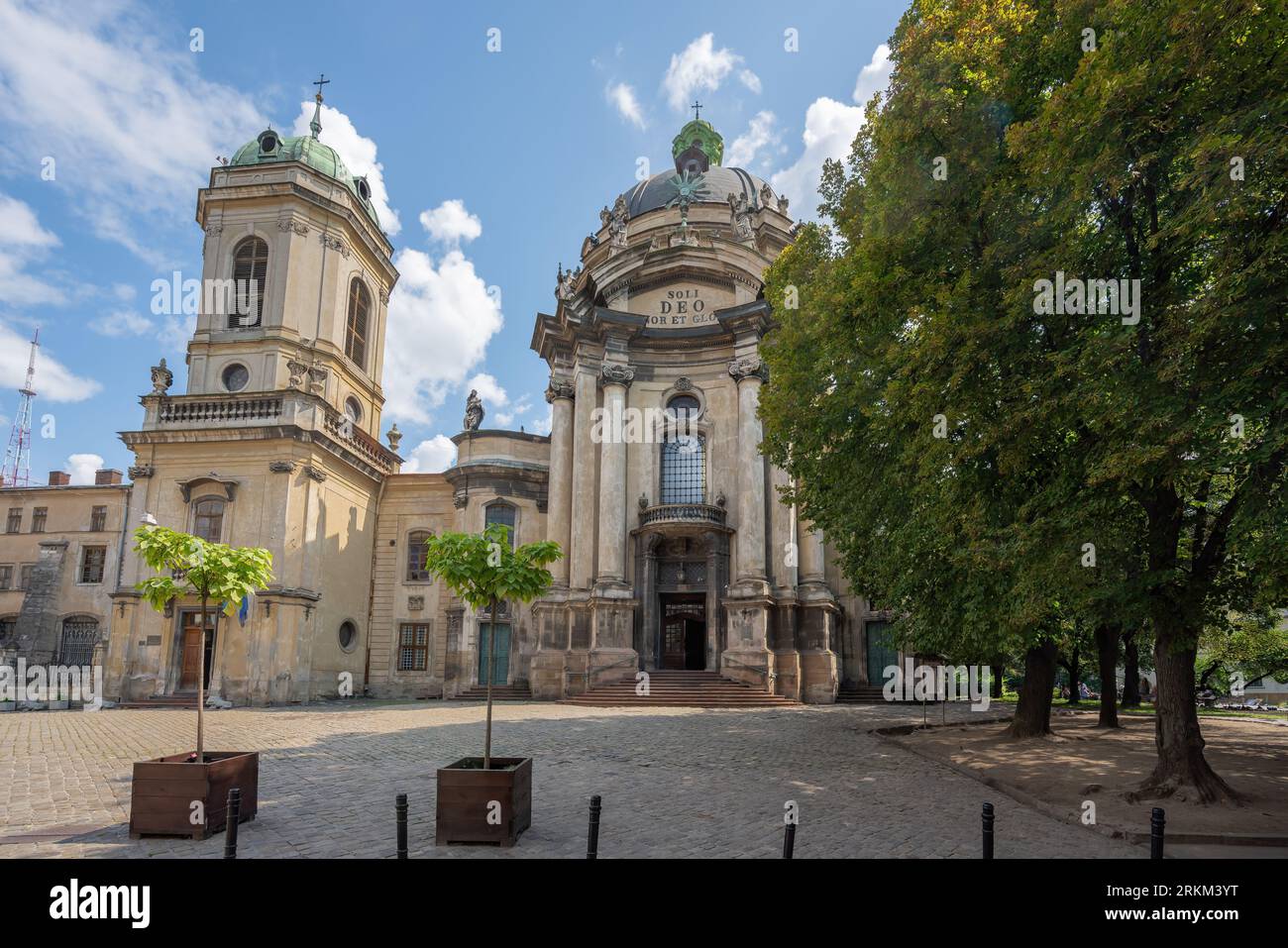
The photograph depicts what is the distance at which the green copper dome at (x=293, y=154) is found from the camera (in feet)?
119

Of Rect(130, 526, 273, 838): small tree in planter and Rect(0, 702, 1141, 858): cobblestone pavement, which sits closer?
Rect(130, 526, 273, 838): small tree in planter

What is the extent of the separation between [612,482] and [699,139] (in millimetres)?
27798

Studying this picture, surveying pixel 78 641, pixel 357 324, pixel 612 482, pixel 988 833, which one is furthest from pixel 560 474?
pixel 988 833

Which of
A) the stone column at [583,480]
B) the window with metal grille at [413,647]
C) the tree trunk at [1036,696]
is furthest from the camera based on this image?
the window with metal grille at [413,647]

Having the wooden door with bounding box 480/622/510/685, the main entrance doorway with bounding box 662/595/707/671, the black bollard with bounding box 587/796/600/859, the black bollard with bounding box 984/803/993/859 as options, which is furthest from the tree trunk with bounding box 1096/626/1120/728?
the wooden door with bounding box 480/622/510/685

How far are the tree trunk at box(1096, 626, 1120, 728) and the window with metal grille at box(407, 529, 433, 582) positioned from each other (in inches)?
1049

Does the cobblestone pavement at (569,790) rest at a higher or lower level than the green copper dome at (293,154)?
lower

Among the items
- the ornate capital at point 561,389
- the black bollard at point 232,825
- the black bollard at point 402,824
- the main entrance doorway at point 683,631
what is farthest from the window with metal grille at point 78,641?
the black bollard at point 402,824

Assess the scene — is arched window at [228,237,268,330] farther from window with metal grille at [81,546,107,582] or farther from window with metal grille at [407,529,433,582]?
window with metal grille at [81,546,107,582]

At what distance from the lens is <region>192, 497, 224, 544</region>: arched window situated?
30359mm

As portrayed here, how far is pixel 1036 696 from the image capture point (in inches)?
742

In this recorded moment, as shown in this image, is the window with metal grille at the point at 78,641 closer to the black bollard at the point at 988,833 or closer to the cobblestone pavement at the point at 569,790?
the cobblestone pavement at the point at 569,790

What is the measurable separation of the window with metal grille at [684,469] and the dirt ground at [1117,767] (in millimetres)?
15225

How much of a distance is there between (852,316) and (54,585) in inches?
1525
